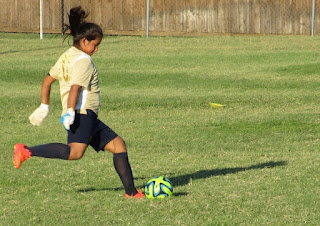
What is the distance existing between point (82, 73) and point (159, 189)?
4.16 ft

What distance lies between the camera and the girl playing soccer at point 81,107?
762cm

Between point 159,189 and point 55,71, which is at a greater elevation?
point 55,71

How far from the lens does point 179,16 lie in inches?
1141

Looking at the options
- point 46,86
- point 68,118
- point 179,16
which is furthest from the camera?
point 179,16

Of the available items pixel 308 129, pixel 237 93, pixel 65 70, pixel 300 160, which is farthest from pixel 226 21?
pixel 65 70

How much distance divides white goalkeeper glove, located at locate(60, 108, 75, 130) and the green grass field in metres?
0.74

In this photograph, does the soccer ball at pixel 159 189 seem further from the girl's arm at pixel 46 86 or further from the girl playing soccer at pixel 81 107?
the girl's arm at pixel 46 86

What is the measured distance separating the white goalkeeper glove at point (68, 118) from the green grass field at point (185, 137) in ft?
2.42

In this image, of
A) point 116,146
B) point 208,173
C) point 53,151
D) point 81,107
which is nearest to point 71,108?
point 81,107

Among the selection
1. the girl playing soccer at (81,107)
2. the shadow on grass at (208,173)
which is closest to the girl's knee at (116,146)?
the girl playing soccer at (81,107)

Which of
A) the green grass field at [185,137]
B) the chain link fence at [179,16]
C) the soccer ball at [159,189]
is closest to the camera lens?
the green grass field at [185,137]

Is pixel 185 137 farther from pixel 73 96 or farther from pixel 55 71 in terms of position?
pixel 73 96

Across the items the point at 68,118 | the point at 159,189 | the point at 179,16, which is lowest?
the point at 159,189

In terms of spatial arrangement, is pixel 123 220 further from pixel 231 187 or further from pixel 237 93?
pixel 237 93
